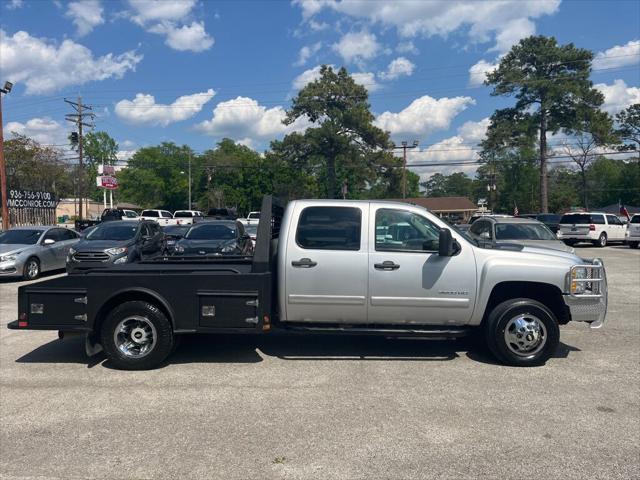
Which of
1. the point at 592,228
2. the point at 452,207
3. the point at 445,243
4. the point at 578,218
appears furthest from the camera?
the point at 452,207

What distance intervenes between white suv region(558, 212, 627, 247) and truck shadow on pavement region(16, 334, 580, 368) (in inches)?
868

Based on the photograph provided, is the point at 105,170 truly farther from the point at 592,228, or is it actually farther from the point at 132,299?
the point at 132,299

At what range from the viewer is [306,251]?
5.78 meters

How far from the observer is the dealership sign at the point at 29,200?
96.6 feet

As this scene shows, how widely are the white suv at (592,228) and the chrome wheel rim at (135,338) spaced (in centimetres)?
2577

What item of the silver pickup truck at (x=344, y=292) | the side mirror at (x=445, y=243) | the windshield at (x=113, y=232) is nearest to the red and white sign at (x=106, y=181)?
the windshield at (x=113, y=232)

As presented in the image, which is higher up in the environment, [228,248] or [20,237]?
[20,237]

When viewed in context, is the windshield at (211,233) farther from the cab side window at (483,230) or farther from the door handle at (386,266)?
the door handle at (386,266)

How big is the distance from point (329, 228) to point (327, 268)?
1.61 ft

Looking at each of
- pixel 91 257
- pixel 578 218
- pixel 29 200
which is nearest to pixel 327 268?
pixel 91 257

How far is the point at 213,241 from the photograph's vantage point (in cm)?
1413

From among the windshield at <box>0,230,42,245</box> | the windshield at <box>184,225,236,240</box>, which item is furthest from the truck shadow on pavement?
the windshield at <box>0,230,42,245</box>

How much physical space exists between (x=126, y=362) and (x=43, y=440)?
1.64 metres

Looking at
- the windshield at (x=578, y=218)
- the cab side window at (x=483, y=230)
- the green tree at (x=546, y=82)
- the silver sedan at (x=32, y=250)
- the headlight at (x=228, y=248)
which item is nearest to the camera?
the silver sedan at (x=32, y=250)
